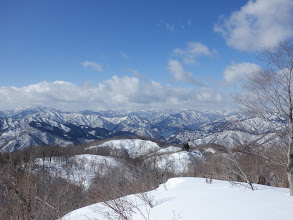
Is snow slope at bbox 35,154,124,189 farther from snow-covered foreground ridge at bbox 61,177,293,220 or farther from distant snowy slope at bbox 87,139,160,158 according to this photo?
snow-covered foreground ridge at bbox 61,177,293,220

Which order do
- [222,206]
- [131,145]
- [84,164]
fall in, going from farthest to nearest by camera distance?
[131,145] → [84,164] → [222,206]

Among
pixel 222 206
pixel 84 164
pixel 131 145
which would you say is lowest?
pixel 84 164

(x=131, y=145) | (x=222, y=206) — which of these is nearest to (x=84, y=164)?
(x=131, y=145)

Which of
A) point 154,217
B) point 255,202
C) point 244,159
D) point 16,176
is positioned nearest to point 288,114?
point 255,202

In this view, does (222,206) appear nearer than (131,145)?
Yes

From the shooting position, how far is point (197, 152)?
86625 millimetres

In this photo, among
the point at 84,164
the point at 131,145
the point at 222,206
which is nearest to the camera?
the point at 222,206

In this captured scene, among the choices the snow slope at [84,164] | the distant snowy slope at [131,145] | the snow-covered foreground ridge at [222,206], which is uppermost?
the snow-covered foreground ridge at [222,206]

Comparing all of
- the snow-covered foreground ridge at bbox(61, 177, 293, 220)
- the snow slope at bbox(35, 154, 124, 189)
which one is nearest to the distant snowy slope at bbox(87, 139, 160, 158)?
the snow slope at bbox(35, 154, 124, 189)

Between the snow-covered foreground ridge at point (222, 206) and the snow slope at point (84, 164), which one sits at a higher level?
the snow-covered foreground ridge at point (222, 206)

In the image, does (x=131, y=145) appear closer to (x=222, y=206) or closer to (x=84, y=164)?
(x=84, y=164)

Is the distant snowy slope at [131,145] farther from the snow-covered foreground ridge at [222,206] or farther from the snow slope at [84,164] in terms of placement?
the snow-covered foreground ridge at [222,206]

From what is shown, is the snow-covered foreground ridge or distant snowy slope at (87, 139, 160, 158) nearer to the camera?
the snow-covered foreground ridge

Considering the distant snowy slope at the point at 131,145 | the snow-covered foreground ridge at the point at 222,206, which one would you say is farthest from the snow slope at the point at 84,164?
the snow-covered foreground ridge at the point at 222,206
